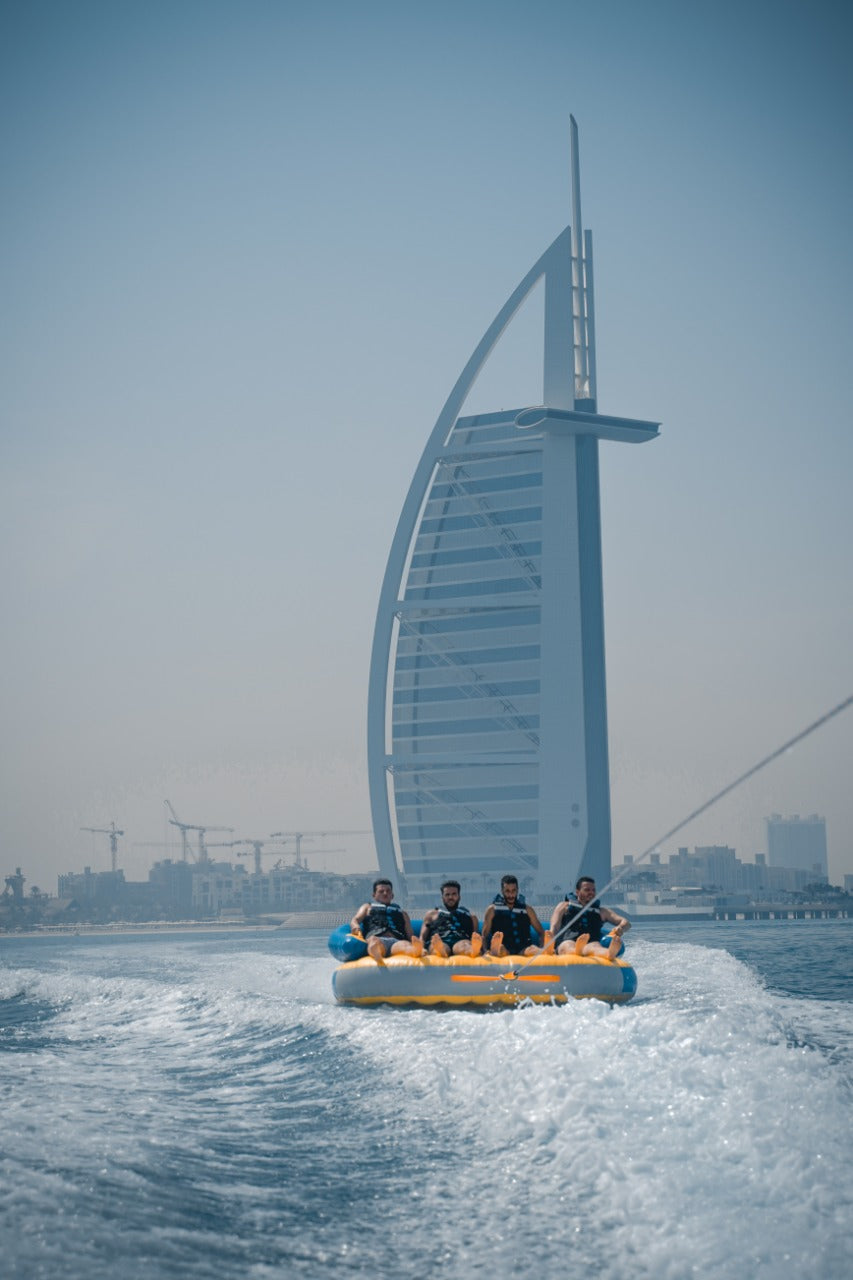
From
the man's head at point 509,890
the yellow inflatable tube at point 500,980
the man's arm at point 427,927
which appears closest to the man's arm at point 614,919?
the yellow inflatable tube at point 500,980

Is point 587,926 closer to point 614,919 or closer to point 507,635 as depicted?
point 614,919

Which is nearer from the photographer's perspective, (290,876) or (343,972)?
(343,972)

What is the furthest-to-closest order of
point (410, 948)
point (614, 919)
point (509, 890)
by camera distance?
1. point (410, 948)
2. point (614, 919)
3. point (509, 890)

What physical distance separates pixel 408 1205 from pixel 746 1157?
1.95 metres

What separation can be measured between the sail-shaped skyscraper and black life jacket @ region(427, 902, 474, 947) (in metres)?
68.1

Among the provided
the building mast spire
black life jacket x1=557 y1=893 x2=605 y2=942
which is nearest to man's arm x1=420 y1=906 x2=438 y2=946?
black life jacket x1=557 y1=893 x2=605 y2=942

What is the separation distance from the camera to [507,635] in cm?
9069

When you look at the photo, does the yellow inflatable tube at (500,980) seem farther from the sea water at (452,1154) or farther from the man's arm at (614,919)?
the sea water at (452,1154)

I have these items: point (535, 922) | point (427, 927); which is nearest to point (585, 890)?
point (535, 922)

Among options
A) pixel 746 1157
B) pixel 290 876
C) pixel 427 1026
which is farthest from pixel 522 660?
pixel 290 876

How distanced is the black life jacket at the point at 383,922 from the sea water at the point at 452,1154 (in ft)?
12.6

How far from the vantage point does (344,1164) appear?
890 cm

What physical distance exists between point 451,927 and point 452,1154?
→ 822 centimetres

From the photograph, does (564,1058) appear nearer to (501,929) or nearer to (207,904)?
(501,929)
